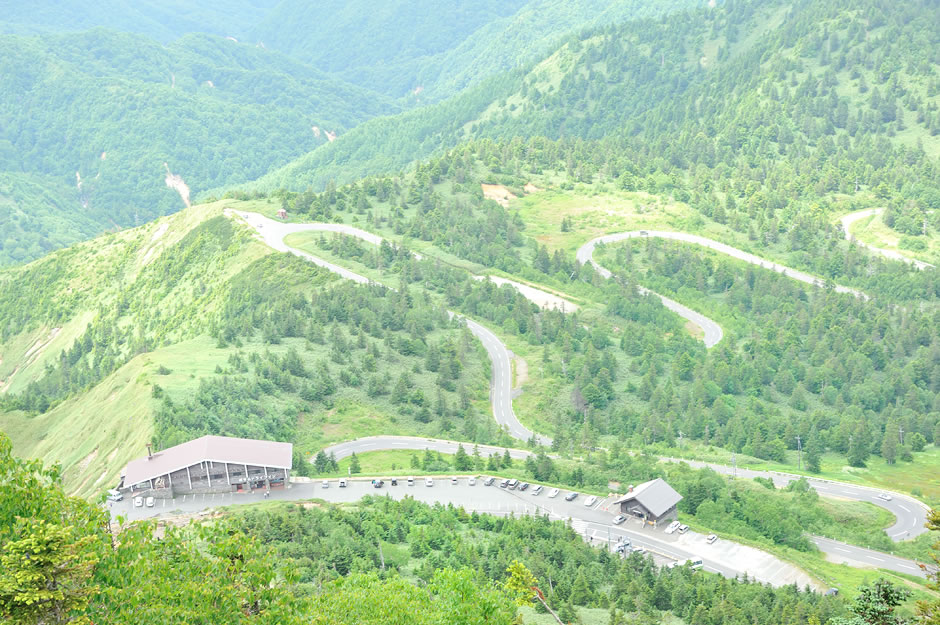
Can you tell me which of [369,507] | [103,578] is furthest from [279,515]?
[103,578]

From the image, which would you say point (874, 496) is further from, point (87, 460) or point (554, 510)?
point (87, 460)

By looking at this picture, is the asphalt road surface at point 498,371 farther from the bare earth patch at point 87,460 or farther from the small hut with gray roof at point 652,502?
the bare earth patch at point 87,460

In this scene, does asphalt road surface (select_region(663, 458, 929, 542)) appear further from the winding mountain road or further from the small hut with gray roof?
the small hut with gray roof

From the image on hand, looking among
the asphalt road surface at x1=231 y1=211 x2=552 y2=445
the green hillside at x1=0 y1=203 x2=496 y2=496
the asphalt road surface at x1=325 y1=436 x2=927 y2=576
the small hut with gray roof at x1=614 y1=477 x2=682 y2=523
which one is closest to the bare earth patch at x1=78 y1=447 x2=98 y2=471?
the green hillside at x1=0 y1=203 x2=496 y2=496

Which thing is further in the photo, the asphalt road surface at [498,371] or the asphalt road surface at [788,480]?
the asphalt road surface at [498,371]

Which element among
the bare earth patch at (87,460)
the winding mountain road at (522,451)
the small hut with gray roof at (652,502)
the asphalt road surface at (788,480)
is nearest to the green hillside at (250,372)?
the bare earth patch at (87,460)

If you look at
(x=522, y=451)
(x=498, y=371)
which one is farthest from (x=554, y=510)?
(x=498, y=371)

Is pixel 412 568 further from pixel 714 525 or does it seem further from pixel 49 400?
pixel 49 400
